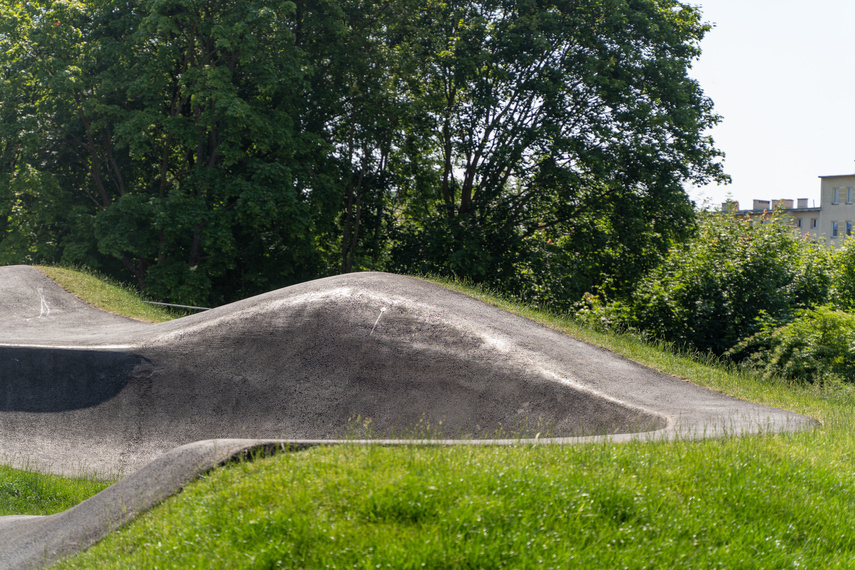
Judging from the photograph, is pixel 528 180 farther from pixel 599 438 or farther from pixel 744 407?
pixel 599 438

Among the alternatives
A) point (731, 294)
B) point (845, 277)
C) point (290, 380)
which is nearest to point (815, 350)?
point (731, 294)

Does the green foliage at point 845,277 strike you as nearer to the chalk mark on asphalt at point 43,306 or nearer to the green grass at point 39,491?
the green grass at point 39,491

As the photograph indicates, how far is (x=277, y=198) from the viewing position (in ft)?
71.7

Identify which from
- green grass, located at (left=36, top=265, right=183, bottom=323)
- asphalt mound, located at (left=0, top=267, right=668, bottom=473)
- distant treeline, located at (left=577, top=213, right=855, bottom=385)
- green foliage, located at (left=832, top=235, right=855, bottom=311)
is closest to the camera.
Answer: asphalt mound, located at (left=0, top=267, right=668, bottom=473)

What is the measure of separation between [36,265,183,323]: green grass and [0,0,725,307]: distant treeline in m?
4.16

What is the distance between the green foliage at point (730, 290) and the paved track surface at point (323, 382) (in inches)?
273

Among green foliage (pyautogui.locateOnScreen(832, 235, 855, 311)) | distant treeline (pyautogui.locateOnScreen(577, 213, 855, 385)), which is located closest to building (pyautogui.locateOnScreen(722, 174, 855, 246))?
green foliage (pyautogui.locateOnScreen(832, 235, 855, 311))

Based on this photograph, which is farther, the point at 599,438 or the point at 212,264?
the point at 212,264

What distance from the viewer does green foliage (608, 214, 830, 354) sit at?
15.5 m

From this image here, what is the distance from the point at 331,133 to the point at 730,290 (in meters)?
17.1

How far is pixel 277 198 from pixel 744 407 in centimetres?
1715

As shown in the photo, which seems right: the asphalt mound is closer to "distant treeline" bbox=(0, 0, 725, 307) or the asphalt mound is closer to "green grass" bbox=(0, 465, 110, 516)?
"green grass" bbox=(0, 465, 110, 516)

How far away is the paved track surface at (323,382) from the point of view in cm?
812

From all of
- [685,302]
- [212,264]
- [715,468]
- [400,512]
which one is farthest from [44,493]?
[212,264]
